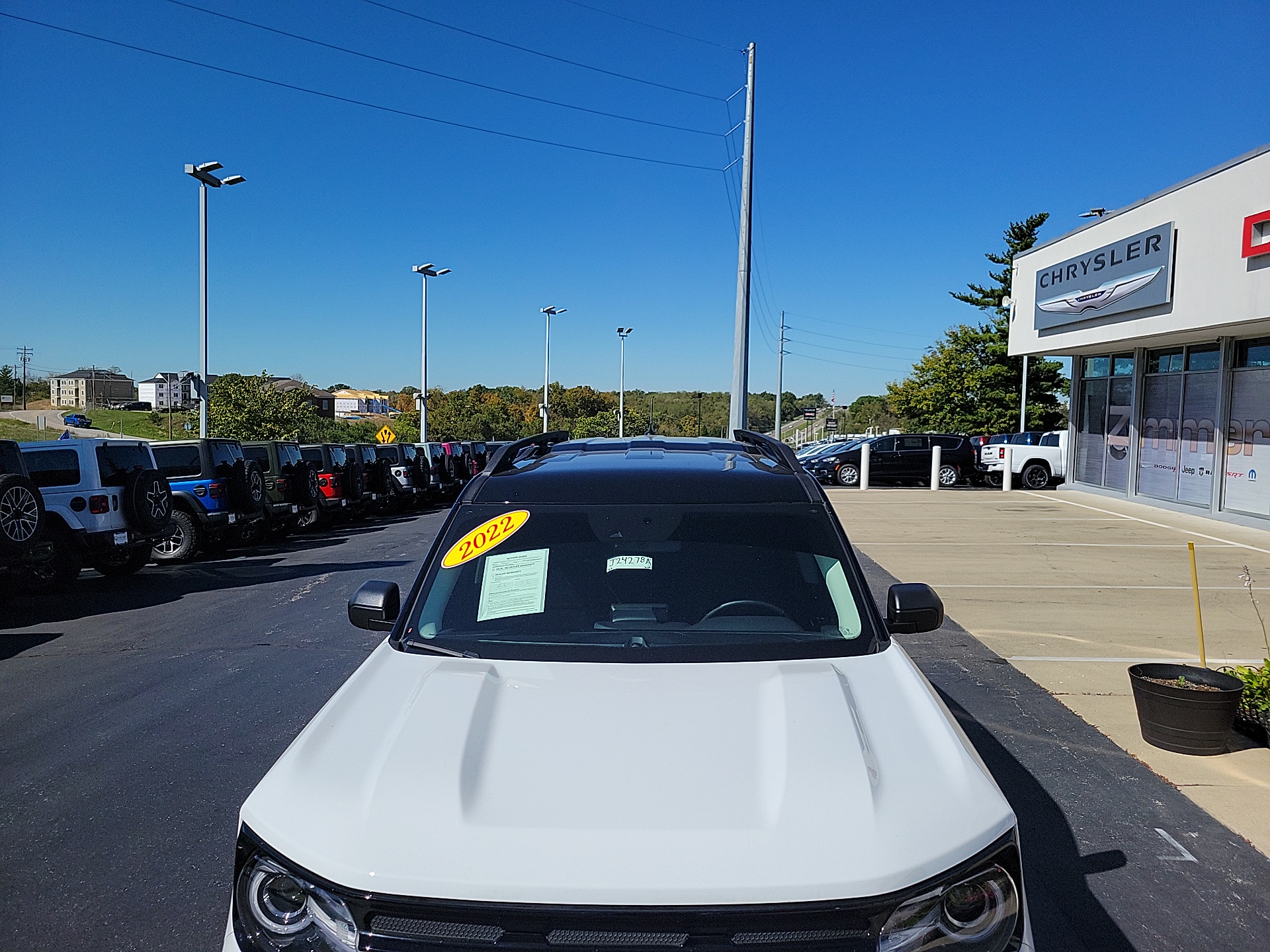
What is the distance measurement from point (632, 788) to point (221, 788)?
3.58 m

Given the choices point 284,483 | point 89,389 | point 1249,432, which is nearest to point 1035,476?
point 1249,432

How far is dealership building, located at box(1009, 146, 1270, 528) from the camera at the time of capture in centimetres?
1605

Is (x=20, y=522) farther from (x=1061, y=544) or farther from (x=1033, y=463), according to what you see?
(x=1033, y=463)

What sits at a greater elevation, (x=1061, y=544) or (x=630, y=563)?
(x=630, y=563)

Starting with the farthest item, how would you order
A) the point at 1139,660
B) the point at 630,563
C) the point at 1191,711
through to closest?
the point at 1139,660, the point at 1191,711, the point at 630,563

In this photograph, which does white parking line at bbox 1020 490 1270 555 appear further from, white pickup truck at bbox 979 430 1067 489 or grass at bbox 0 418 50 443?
grass at bbox 0 418 50 443

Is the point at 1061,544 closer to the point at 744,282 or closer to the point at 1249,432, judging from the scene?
the point at 1249,432

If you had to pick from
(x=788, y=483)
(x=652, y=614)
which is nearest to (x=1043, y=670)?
(x=788, y=483)

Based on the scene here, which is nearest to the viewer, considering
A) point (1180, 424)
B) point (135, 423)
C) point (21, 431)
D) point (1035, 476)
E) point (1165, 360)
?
point (1180, 424)

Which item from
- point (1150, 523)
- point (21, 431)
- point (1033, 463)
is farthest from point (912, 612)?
point (21, 431)

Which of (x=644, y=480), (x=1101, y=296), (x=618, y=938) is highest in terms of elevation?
(x=1101, y=296)

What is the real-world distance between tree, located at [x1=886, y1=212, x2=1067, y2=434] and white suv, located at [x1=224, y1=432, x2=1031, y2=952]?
53.3 m

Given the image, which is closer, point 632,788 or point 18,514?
point 632,788

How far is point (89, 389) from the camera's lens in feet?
387
